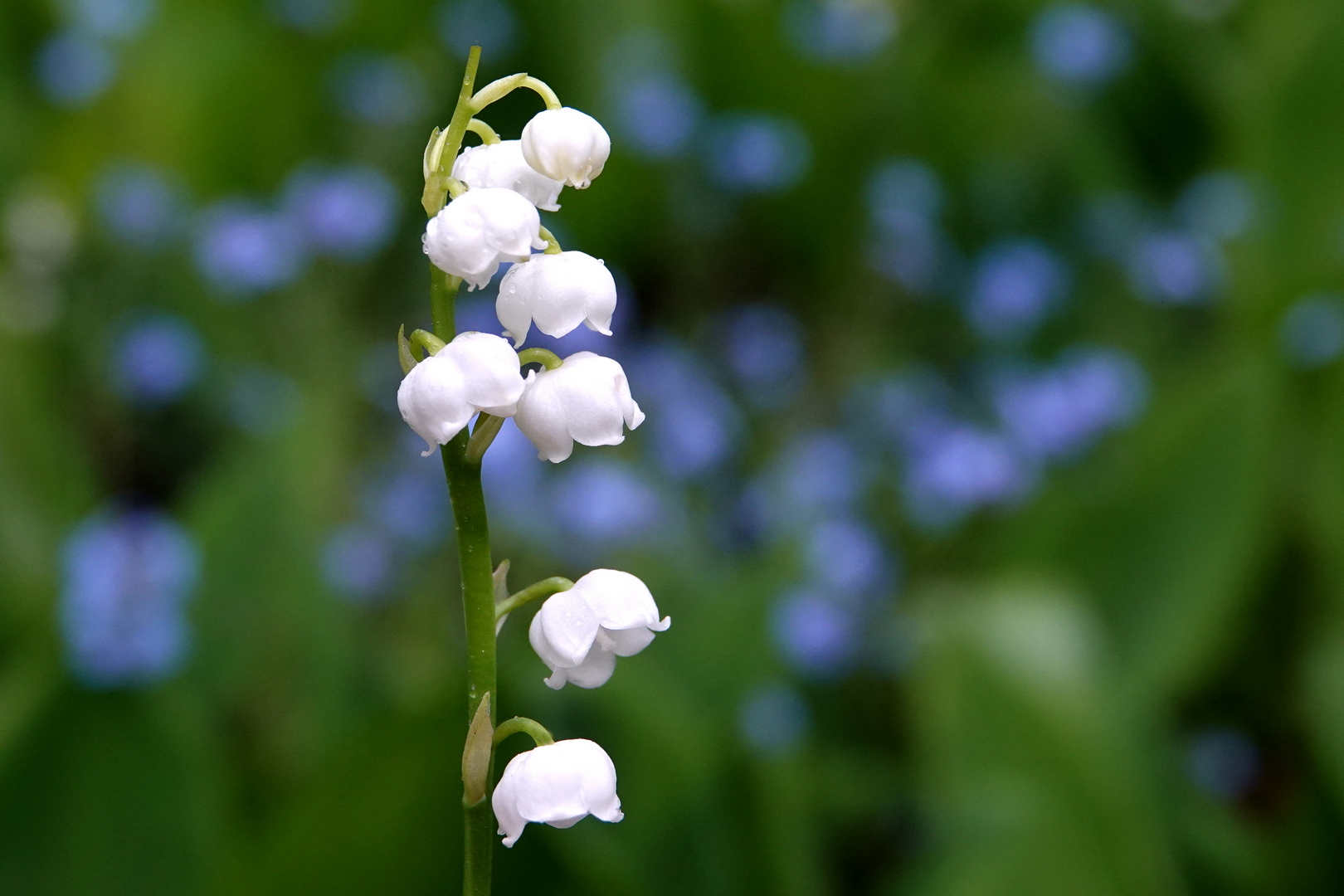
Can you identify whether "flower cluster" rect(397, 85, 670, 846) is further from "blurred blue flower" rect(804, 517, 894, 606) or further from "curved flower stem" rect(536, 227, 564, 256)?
"blurred blue flower" rect(804, 517, 894, 606)

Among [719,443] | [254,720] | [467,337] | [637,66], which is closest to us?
[467,337]

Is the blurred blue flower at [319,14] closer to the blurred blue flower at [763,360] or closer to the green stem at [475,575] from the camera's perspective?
the blurred blue flower at [763,360]

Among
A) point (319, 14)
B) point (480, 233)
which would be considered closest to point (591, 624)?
Result: point (480, 233)

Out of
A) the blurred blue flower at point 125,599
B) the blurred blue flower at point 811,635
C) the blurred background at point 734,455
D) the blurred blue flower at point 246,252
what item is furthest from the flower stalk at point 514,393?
the blurred blue flower at point 246,252

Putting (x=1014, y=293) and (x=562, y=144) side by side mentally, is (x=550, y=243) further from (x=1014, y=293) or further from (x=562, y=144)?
(x=1014, y=293)

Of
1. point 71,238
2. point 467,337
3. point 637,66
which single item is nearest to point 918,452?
point 637,66

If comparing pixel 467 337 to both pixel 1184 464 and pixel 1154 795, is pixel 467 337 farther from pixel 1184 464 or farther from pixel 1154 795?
pixel 1184 464
